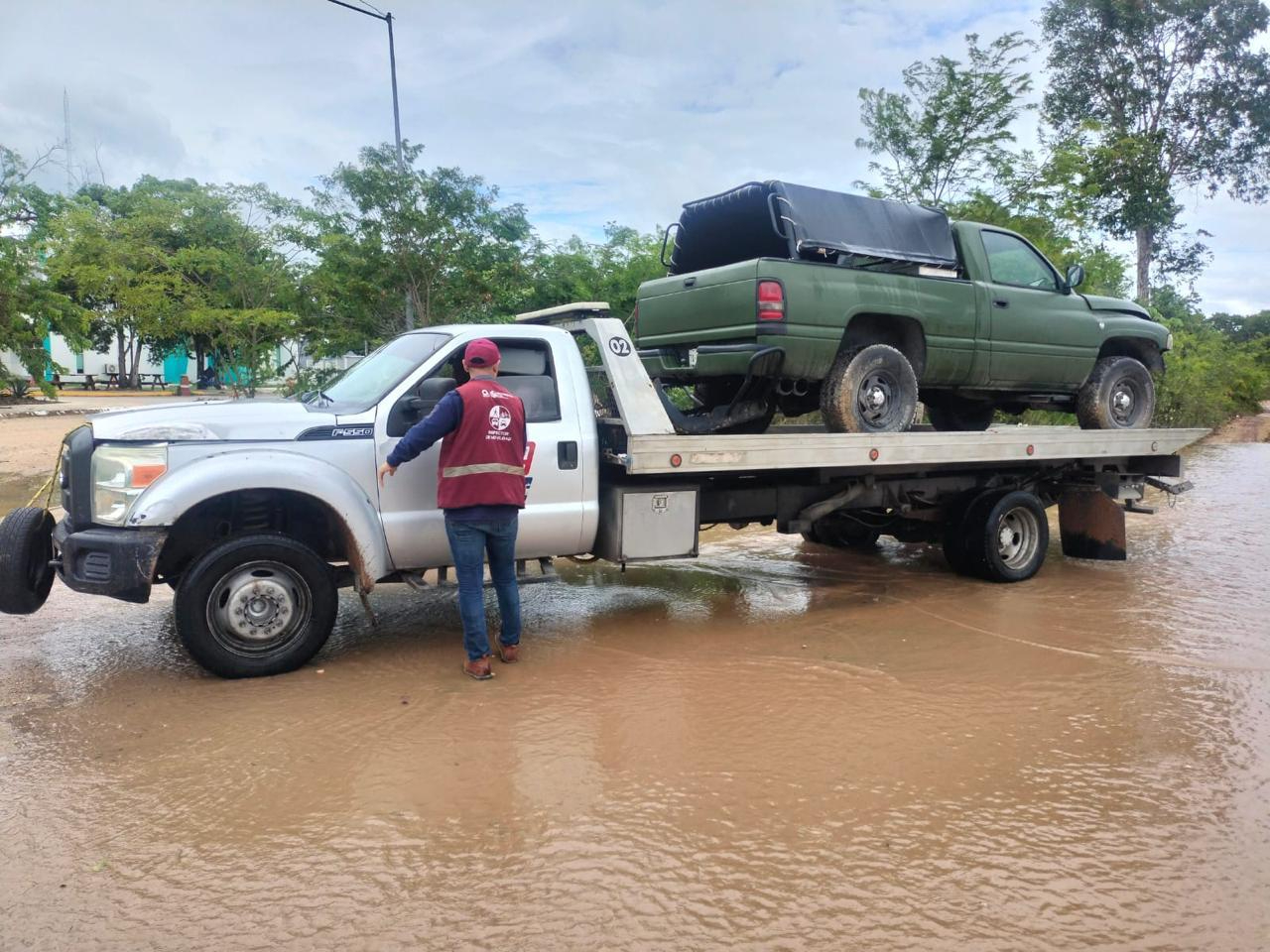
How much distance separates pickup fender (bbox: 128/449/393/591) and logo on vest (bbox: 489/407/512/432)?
887mm

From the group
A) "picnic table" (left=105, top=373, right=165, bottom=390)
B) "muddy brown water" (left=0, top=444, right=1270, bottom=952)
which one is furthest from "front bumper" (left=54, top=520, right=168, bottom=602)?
"picnic table" (left=105, top=373, right=165, bottom=390)

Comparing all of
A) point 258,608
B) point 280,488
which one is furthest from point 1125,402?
point 258,608

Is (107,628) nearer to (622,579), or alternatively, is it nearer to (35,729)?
(35,729)

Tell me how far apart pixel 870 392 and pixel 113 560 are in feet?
16.6

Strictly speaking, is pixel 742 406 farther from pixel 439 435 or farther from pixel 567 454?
pixel 439 435

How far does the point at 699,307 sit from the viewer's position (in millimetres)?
6770

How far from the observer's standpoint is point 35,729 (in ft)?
14.5

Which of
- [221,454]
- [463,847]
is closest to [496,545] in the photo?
[221,454]

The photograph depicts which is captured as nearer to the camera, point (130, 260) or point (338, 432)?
point (338, 432)

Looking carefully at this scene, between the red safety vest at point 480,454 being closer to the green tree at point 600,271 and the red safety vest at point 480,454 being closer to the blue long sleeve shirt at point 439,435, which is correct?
the blue long sleeve shirt at point 439,435

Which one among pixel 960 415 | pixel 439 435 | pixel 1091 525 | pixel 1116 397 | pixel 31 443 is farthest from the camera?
pixel 31 443

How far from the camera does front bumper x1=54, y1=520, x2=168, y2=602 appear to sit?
4668mm

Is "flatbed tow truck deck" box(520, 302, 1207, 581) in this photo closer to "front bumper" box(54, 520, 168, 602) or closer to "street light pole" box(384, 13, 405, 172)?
"front bumper" box(54, 520, 168, 602)

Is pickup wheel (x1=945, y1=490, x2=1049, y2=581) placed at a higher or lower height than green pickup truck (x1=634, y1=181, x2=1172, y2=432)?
lower
